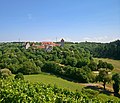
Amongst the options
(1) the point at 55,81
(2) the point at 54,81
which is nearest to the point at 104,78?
(1) the point at 55,81

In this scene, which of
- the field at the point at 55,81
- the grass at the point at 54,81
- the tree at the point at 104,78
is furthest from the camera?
the tree at the point at 104,78

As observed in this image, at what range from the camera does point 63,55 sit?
72000 millimetres

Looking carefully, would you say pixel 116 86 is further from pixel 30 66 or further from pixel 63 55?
pixel 63 55

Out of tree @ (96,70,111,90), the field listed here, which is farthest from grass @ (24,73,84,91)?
tree @ (96,70,111,90)

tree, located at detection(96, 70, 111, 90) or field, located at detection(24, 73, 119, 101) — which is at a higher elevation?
tree, located at detection(96, 70, 111, 90)

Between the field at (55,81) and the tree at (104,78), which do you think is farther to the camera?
the tree at (104,78)

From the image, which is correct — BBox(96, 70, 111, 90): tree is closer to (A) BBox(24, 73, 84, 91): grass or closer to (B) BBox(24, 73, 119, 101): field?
(B) BBox(24, 73, 119, 101): field

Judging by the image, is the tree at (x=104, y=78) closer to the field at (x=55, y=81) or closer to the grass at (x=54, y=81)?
the field at (x=55, y=81)

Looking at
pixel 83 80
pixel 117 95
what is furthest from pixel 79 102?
pixel 83 80

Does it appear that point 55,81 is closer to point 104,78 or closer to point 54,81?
point 54,81

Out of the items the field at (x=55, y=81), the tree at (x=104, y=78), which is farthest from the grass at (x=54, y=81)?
the tree at (x=104, y=78)

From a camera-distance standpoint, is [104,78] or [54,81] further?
[54,81]

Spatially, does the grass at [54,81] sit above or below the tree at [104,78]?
below

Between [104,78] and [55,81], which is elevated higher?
[104,78]
